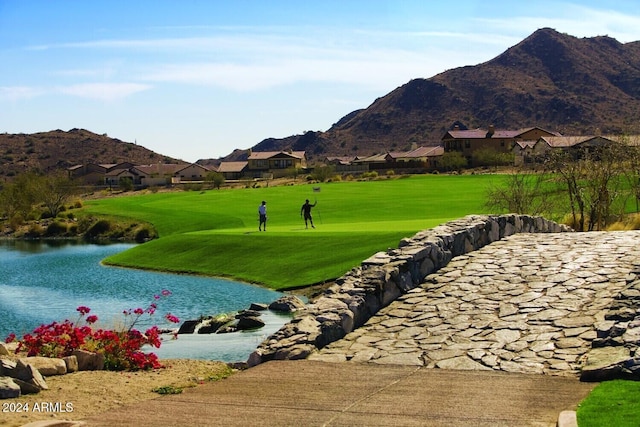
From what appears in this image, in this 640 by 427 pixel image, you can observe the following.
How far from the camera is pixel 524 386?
11695 millimetres

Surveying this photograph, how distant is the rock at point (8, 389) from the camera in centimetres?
1109

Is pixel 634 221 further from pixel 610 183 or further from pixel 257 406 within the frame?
pixel 257 406

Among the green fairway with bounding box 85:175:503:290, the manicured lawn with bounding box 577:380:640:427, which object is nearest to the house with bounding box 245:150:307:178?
the green fairway with bounding box 85:175:503:290

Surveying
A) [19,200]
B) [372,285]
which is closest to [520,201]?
[372,285]

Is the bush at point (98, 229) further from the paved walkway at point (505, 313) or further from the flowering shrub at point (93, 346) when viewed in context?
the flowering shrub at point (93, 346)

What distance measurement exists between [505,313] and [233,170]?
144m

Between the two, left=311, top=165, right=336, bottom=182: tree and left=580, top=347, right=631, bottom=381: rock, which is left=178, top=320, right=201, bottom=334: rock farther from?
left=311, top=165, right=336, bottom=182: tree

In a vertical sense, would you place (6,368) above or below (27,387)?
above

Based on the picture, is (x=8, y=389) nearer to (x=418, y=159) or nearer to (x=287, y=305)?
(x=287, y=305)

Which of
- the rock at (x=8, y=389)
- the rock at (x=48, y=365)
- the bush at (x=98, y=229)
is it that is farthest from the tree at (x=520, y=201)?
the bush at (x=98, y=229)

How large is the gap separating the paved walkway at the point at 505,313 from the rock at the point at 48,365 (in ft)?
12.6

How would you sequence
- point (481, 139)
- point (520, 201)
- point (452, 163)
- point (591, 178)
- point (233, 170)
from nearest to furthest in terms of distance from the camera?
1. point (591, 178)
2. point (520, 201)
3. point (452, 163)
4. point (481, 139)
5. point (233, 170)

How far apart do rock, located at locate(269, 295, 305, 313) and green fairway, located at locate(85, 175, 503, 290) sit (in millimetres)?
4902

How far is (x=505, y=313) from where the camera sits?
15.3 m
